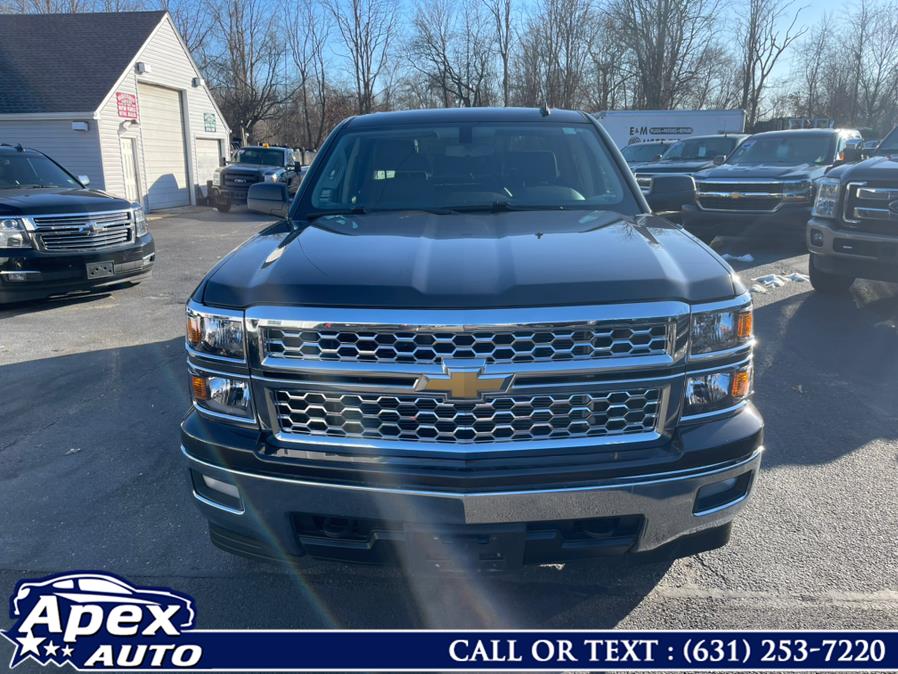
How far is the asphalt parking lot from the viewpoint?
264 centimetres

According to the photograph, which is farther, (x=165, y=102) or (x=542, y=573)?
(x=165, y=102)

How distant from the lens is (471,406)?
6.92ft

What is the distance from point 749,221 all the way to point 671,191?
24.0ft

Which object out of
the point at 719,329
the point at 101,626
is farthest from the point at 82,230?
the point at 719,329

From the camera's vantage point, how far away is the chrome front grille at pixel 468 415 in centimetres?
213

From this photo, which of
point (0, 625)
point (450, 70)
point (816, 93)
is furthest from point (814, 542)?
point (816, 93)

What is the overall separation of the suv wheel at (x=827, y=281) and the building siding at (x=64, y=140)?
17.4 meters

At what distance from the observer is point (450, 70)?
41531 mm

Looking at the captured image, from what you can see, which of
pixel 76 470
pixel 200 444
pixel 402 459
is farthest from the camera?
pixel 76 470

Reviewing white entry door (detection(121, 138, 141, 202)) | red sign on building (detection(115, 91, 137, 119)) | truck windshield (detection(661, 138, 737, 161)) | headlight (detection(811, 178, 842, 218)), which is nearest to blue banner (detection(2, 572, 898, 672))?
headlight (detection(811, 178, 842, 218))

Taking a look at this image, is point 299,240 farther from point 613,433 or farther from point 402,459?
point 613,433

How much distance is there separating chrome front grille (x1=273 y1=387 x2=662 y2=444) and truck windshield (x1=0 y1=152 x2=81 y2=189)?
814 cm

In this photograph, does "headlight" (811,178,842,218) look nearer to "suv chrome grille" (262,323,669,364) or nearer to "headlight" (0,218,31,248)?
"suv chrome grille" (262,323,669,364)

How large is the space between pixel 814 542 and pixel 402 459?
2056 mm
